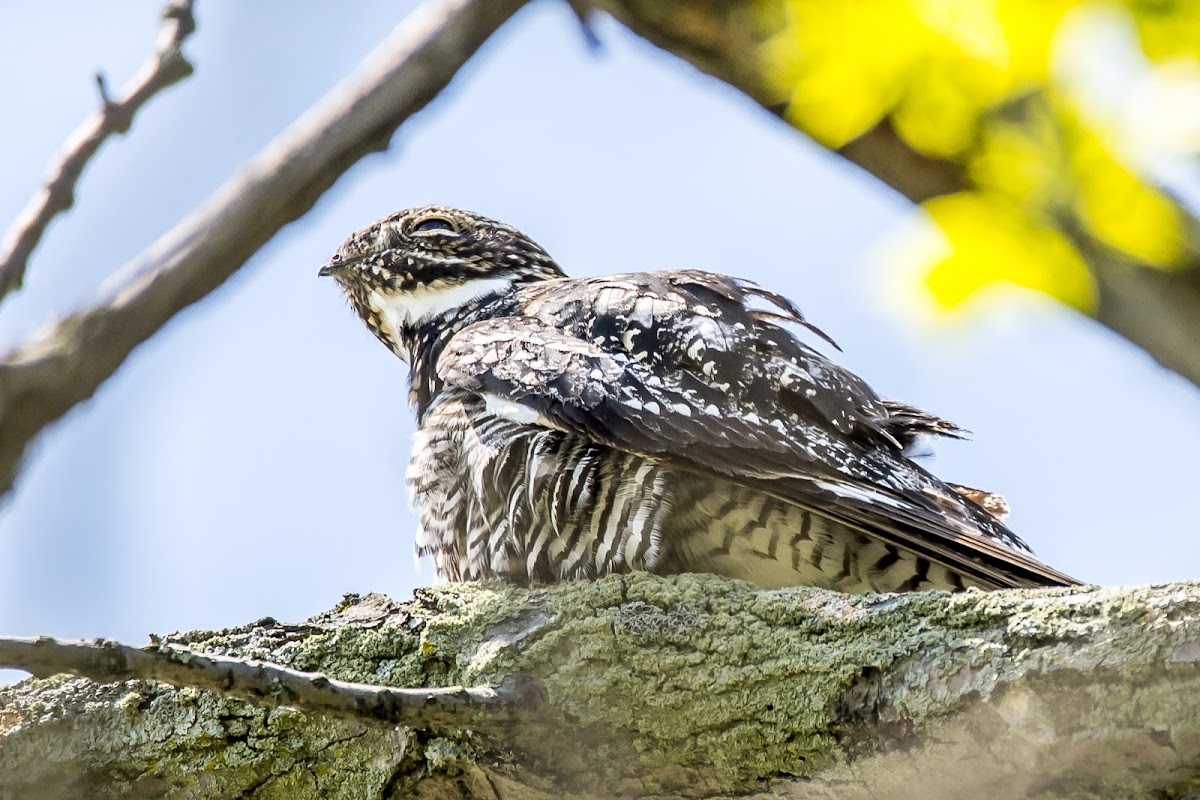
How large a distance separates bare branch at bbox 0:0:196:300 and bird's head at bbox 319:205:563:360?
3478mm

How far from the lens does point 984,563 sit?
403 centimetres

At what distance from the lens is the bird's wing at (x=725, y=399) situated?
4.15 meters

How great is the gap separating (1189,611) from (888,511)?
1488 millimetres

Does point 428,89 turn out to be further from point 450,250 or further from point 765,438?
point 450,250

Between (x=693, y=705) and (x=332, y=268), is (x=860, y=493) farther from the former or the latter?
(x=332, y=268)

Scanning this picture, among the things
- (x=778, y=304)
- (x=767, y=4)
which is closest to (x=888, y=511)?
(x=778, y=304)

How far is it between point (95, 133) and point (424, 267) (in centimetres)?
379

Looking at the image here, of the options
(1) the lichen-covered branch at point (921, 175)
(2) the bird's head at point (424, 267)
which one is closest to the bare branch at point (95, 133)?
(1) the lichen-covered branch at point (921, 175)

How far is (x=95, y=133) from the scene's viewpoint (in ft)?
6.45

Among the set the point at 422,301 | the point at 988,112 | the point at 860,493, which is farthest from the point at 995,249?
the point at 422,301

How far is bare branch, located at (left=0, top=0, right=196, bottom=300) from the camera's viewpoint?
1714mm

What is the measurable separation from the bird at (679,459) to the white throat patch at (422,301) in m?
0.68

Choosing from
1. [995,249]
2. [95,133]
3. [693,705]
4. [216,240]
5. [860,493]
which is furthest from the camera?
[860,493]

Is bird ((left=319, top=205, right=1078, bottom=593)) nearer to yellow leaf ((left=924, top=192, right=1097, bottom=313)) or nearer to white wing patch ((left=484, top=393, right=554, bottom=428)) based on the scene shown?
white wing patch ((left=484, top=393, right=554, bottom=428))
